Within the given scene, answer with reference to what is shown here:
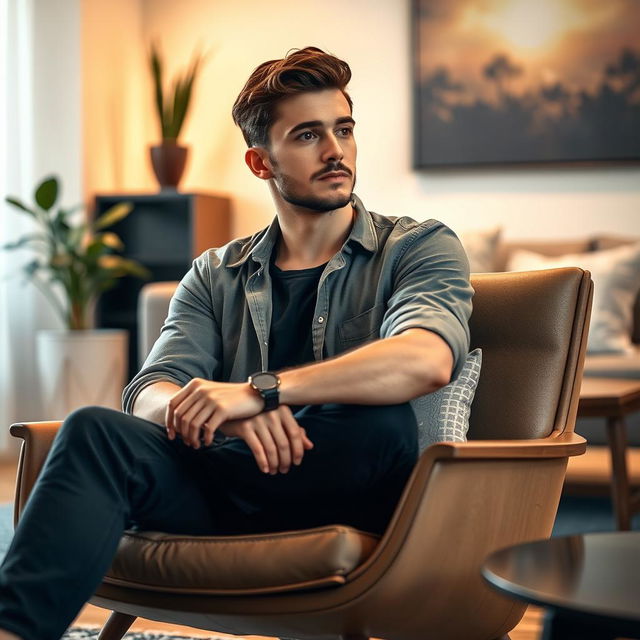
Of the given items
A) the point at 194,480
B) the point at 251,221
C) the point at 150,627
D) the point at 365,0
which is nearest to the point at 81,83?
the point at 251,221

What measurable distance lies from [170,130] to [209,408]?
368cm

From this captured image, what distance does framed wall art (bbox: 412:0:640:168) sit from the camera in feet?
15.6

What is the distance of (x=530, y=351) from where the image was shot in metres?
1.84

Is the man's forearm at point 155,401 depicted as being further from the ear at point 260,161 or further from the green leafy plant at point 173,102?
the green leafy plant at point 173,102

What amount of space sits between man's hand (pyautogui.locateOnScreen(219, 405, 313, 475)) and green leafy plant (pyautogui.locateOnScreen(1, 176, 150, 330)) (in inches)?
124

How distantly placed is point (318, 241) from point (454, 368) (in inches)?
18.2

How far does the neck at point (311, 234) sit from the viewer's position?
2008 millimetres

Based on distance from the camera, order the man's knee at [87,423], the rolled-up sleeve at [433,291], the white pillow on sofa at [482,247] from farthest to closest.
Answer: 1. the white pillow on sofa at [482,247]
2. the rolled-up sleeve at [433,291]
3. the man's knee at [87,423]

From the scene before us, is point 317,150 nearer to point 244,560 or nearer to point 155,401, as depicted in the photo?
point 155,401

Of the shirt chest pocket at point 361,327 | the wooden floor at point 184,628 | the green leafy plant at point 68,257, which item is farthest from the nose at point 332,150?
the green leafy plant at point 68,257

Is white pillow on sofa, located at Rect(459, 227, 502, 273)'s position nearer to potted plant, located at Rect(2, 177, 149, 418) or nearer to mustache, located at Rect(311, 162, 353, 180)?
potted plant, located at Rect(2, 177, 149, 418)

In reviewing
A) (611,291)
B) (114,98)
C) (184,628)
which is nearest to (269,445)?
(184,628)

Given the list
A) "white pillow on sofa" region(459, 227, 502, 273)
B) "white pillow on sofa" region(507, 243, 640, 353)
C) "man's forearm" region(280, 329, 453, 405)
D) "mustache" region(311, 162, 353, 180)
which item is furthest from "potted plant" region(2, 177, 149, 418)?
"man's forearm" region(280, 329, 453, 405)

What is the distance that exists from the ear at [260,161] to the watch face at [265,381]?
1.98 ft
